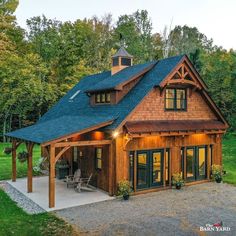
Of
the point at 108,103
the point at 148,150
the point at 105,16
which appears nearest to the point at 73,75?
the point at 105,16

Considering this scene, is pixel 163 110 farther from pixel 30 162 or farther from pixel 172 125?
pixel 30 162

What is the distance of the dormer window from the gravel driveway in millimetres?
6003

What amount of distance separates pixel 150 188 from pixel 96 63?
3373 cm

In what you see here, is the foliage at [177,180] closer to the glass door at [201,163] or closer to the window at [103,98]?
the glass door at [201,163]

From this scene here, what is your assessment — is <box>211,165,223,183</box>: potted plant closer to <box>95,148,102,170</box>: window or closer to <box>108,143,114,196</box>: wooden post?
<box>108,143,114,196</box>: wooden post

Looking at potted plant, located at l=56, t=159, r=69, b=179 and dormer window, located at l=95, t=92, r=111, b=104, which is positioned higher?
dormer window, located at l=95, t=92, r=111, b=104

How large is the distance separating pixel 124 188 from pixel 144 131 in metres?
2.91

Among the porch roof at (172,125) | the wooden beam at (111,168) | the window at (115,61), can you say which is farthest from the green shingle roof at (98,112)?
the window at (115,61)

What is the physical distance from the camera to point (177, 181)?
15953 millimetres

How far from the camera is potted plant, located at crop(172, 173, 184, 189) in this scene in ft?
52.3

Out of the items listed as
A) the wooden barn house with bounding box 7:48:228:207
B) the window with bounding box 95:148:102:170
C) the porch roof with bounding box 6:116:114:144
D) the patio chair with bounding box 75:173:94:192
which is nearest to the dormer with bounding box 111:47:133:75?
the wooden barn house with bounding box 7:48:228:207

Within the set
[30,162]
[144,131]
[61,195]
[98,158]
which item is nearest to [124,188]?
[98,158]

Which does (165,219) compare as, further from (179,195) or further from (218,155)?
(218,155)

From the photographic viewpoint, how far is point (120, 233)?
32.3 feet
